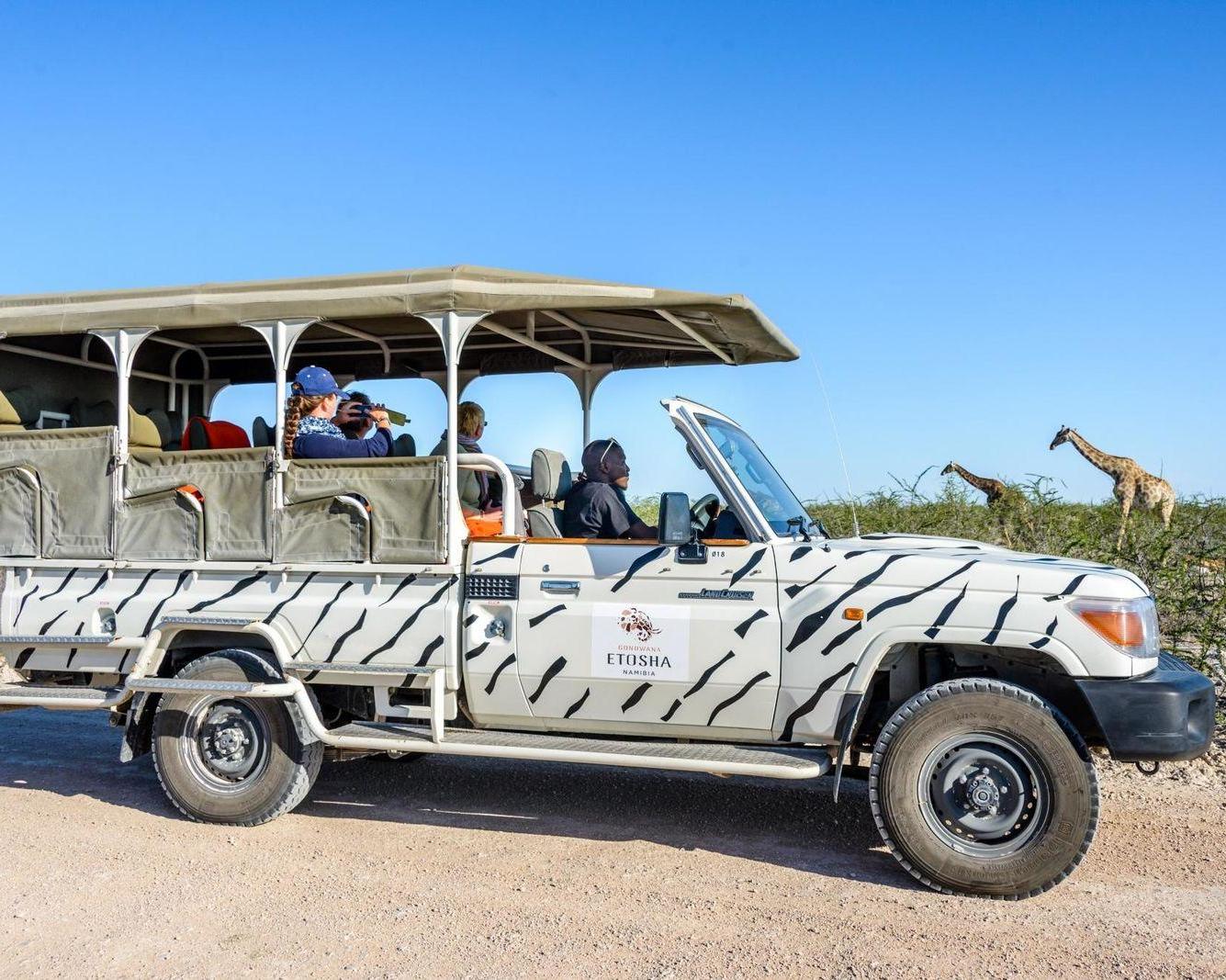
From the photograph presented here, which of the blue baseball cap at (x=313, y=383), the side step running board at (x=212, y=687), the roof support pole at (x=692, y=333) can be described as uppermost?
the roof support pole at (x=692, y=333)

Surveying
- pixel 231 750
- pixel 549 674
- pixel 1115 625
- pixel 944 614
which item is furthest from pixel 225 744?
pixel 1115 625

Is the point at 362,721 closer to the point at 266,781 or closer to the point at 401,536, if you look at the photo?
the point at 266,781

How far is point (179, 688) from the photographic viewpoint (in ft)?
18.6

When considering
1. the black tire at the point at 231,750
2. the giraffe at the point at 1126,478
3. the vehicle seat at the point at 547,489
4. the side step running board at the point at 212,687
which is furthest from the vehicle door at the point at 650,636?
the giraffe at the point at 1126,478

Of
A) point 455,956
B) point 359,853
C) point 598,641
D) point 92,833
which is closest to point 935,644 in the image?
point 598,641

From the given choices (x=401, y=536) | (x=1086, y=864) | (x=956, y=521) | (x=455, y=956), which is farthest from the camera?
(x=956, y=521)

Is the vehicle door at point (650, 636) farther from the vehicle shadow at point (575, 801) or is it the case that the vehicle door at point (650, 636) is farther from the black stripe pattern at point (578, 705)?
the vehicle shadow at point (575, 801)

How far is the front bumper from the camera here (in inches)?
183

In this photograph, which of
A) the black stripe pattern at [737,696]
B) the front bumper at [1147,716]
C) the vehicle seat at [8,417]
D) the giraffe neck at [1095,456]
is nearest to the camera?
the front bumper at [1147,716]

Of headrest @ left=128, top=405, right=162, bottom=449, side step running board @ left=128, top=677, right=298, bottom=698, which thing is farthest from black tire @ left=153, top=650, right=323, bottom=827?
headrest @ left=128, top=405, right=162, bottom=449

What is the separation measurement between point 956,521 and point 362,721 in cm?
589

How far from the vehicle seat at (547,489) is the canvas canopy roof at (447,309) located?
2.69 ft

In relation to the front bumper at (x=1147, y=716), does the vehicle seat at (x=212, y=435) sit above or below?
above

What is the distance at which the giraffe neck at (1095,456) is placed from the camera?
51.8 feet
